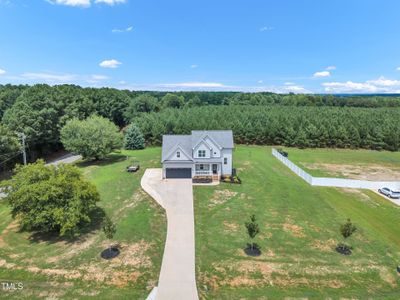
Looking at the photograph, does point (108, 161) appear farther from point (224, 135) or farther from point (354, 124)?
point (354, 124)

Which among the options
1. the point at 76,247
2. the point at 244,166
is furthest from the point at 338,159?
the point at 76,247

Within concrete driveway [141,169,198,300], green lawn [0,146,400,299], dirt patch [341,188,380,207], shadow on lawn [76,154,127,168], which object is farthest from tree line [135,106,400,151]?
green lawn [0,146,400,299]

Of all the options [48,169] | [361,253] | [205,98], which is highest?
[205,98]

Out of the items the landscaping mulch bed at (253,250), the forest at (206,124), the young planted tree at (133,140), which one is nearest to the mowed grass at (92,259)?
the landscaping mulch bed at (253,250)

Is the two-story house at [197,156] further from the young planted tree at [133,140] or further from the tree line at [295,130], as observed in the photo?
the tree line at [295,130]

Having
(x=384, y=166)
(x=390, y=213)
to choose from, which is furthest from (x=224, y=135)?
(x=384, y=166)

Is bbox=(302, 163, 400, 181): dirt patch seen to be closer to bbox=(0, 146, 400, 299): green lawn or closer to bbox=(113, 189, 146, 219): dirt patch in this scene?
bbox=(0, 146, 400, 299): green lawn

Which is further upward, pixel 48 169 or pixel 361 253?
pixel 48 169
